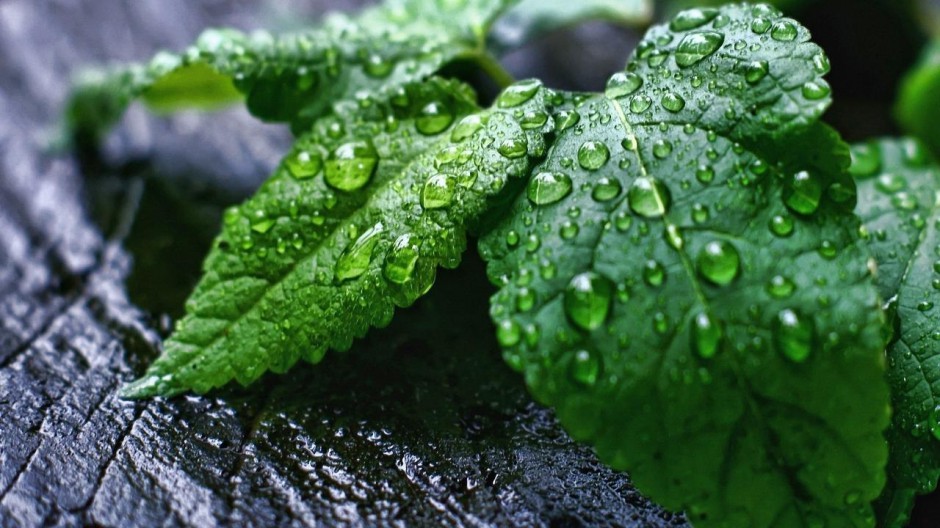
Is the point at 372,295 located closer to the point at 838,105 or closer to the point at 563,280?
the point at 563,280

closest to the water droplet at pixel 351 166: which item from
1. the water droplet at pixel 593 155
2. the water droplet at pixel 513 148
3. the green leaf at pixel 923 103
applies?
the water droplet at pixel 513 148

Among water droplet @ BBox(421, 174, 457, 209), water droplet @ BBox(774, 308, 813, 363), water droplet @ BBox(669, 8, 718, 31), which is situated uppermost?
water droplet @ BBox(669, 8, 718, 31)

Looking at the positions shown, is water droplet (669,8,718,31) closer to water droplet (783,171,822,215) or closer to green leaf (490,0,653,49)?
water droplet (783,171,822,215)

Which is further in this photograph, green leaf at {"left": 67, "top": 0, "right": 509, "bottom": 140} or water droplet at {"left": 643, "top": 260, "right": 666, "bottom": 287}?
green leaf at {"left": 67, "top": 0, "right": 509, "bottom": 140}

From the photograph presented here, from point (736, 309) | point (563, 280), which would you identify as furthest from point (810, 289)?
point (563, 280)

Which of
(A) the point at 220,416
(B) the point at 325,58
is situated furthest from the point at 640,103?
(A) the point at 220,416

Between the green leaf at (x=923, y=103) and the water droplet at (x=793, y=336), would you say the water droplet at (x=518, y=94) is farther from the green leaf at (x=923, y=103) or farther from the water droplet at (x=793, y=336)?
the green leaf at (x=923, y=103)

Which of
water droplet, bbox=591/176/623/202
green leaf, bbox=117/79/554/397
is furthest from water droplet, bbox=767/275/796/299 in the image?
green leaf, bbox=117/79/554/397
